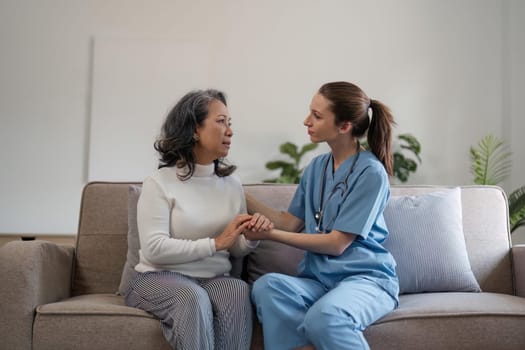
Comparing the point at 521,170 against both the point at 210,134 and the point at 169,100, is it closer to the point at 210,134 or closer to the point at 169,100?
the point at 169,100

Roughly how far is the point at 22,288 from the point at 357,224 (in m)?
1.06

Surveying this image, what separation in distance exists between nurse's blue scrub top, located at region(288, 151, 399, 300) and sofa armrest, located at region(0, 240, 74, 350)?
85 centimetres

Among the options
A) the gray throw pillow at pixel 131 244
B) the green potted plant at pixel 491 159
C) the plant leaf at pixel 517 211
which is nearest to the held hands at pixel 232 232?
the gray throw pillow at pixel 131 244

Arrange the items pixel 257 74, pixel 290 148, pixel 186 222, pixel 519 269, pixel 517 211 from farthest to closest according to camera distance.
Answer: pixel 257 74 < pixel 290 148 < pixel 517 211 < pixel 519 269 < pixel 186 222

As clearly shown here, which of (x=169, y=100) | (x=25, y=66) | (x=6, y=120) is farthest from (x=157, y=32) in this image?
(x=6, y=120)

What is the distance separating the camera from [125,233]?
2.36 m

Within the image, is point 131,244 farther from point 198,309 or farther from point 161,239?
point 198,309

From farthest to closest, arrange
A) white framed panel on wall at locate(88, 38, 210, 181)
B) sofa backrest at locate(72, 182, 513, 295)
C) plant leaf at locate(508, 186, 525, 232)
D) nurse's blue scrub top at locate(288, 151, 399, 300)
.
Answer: white framed panel on wall at locate(88, 38, 210, 181)
plant leaf at locate(508, 186, 525, 232)
sofa backrest at locate(72, 182, 513, 295)
nurse's blue scrub top at locate(288, 151, 399, 300)

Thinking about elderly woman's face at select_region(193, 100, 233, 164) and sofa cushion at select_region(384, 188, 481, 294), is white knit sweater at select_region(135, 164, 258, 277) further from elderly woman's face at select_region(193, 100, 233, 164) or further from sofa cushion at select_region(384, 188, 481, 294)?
sofa cushion at select_region(384, 188, 481, 294)

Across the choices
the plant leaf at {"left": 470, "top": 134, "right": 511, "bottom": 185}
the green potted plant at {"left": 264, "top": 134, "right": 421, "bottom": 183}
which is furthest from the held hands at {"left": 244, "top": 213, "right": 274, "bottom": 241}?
the plant leaf at {"left": 470, "top": 134, "right": 511, "bottom": 185}

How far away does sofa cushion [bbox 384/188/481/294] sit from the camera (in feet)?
7.20

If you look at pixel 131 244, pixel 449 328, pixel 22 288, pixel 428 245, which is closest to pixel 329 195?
pixel 428 245

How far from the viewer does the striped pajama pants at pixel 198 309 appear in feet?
5.75

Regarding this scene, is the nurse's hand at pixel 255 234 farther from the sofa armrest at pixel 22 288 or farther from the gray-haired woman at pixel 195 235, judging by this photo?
the sofa armrest at pixel 22 288
